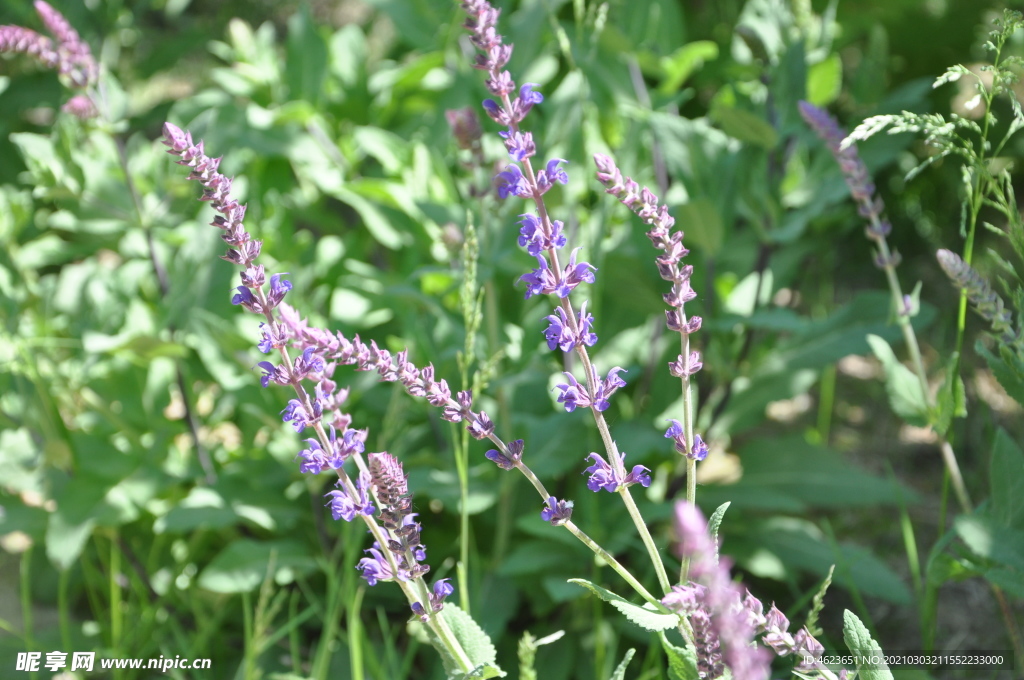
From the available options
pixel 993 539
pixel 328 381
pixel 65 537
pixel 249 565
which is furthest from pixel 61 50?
pixel 993 539

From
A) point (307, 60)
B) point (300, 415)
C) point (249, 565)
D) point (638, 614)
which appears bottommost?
point (249, 565)

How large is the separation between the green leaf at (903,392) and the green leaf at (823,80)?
89 centimetres

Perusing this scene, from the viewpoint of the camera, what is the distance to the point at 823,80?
2480 millimetres

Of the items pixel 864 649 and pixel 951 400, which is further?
pixel 951 400

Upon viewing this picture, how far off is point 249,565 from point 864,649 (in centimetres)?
153

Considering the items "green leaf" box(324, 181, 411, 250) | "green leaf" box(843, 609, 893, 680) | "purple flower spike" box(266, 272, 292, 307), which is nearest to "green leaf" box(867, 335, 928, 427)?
"green leaf" box(843, 609, 893, 680)

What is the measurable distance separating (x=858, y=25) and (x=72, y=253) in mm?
2972

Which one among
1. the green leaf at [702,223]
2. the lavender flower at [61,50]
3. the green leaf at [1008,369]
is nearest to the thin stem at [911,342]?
the green leaf at [1008,369]

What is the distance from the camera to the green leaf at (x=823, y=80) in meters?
2.44

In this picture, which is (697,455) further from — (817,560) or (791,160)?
(791,160)

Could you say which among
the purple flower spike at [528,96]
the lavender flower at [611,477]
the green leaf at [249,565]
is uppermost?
the purple flower spike at [528,96]

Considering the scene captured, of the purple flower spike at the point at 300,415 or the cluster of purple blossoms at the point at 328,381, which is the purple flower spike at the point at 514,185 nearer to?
the cluster of purple blossoms at the point at 328,381

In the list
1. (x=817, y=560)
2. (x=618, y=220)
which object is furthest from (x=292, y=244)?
(x=817, y=560)

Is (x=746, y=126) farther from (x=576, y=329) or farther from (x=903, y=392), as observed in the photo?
(x=576, y=329)
